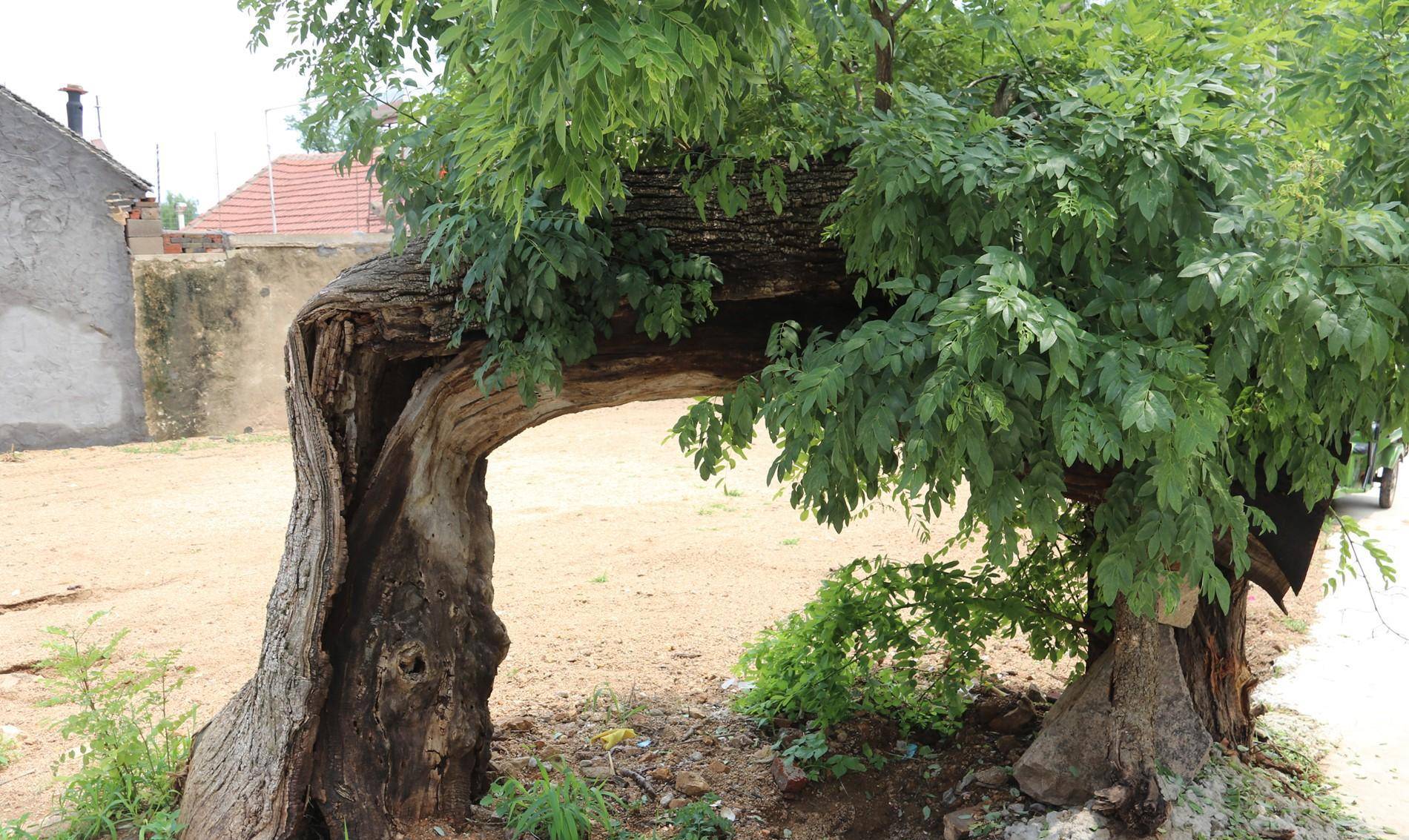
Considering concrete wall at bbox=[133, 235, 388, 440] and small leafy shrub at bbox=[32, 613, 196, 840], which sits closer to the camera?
small leafy shrub at bbox=[32, 613, 196, 840]

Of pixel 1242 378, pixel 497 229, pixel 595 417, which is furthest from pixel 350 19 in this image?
pixel 595 417

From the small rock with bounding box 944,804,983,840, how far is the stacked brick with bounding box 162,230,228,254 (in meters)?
10.8

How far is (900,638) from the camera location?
14.4 ft

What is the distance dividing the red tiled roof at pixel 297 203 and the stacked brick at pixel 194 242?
4.36m

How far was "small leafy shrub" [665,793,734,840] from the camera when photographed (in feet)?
13.1

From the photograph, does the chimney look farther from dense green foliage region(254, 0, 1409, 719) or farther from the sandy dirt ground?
dense green foliage region(254, 0, 1409, 719)

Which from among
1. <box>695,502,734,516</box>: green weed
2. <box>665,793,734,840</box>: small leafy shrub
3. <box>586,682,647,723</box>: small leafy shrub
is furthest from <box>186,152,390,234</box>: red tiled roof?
<box>665,793,734,840</box>: small leafy shrub

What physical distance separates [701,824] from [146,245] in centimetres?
1043

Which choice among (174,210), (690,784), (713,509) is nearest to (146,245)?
(713,509)

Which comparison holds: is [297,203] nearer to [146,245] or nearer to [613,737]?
[146,245]

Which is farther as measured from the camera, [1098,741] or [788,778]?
[788,778]

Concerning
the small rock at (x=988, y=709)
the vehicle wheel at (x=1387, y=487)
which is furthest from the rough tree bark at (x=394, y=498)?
the vehicle wheel at (x=1387, y=487)

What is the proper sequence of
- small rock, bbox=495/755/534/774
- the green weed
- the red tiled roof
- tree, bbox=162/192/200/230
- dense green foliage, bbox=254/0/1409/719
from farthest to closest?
tree, bbox=162/192/200/230
the red tiled roof
the green weed
small rock, bbox=495/755/534/774
dense green foliage, bbox=254/0/1409/719

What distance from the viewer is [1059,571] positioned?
443 cm
